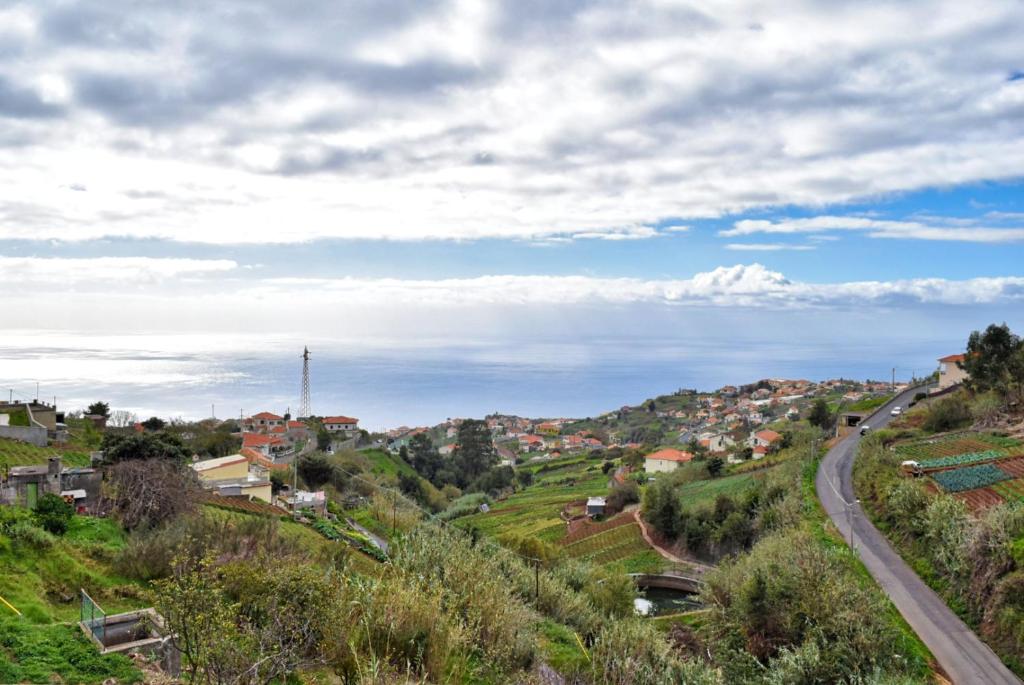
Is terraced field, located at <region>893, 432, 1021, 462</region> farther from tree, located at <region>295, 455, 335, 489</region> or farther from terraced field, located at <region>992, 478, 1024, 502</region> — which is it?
tree, located at <region>295, 455, 335, 489</region>

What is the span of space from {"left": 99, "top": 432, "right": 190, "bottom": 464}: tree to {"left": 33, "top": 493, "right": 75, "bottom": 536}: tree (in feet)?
24.3

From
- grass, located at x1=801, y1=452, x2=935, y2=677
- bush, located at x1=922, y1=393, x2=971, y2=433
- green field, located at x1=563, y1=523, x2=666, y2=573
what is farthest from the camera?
bush, located at x1=922, y1=393, x2=971, y2=433

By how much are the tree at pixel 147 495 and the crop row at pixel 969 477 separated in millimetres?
23472

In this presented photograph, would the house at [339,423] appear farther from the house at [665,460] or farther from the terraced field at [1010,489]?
the terraced field at [1010,489]

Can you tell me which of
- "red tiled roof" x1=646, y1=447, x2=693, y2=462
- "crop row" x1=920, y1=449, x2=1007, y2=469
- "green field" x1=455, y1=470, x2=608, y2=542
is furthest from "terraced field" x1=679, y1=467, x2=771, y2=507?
"red tiled roof" x1=646, y1=447, x2=693, y2=462

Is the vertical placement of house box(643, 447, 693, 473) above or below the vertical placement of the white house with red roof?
below

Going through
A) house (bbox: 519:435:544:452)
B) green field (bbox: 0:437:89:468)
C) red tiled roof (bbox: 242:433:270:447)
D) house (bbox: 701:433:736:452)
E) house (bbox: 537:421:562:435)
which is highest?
green field (bbox: 0:437:89:468)

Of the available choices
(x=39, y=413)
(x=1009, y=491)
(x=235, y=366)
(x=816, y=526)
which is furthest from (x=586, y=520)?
(x=235, y=366)

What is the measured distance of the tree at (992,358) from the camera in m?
38.3

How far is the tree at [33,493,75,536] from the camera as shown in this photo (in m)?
13.6

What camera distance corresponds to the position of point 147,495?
54.9 ft

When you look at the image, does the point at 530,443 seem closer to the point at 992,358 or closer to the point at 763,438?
the point at 763,438

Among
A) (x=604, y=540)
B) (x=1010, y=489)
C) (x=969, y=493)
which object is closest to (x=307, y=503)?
(x=604, y=540)

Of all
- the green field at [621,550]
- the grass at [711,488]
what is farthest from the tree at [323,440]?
the grass at [711,488]
